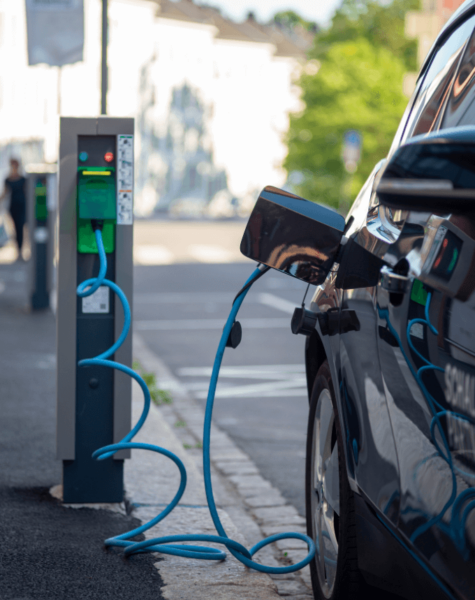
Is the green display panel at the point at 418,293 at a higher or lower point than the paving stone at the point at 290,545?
higher

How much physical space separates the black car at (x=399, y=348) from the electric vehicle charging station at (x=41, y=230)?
8469 mm

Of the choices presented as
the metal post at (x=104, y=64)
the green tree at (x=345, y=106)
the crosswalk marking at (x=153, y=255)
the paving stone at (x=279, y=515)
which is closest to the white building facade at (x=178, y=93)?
the green tree at (x=345, y=106)

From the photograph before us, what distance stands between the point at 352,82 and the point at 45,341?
39.8 m

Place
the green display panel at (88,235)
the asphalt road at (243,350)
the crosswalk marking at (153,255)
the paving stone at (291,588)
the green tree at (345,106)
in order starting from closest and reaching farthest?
the paving stone at (291,588) < the green display panel at (88,235) < the asphalt road at (243,350) < the crosswalk marking at (153,255) < the green tree at (345,106)

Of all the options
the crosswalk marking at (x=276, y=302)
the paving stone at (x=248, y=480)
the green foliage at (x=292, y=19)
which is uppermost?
the green foliage at (x=292, y=19)

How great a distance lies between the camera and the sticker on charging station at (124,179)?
4.09 meters

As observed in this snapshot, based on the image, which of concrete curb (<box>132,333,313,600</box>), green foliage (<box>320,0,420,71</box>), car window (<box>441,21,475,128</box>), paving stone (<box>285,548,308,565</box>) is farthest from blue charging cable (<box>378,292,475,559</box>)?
green foliage (<box>320,0,420,71</box>)

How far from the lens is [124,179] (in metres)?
4.11

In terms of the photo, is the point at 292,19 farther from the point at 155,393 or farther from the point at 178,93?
the point at 155,393

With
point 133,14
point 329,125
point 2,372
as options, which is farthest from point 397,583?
point 133,14

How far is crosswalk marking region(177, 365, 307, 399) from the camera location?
762cm

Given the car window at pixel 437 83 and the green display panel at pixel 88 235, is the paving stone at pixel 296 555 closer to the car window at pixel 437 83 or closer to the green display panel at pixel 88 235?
the green display panel at pixel 88 235

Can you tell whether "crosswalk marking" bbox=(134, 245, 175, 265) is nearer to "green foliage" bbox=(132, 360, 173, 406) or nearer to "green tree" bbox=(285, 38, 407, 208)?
"green foliage" bbox=(132, 360, 173, 406)

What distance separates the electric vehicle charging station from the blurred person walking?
27.8 ft
